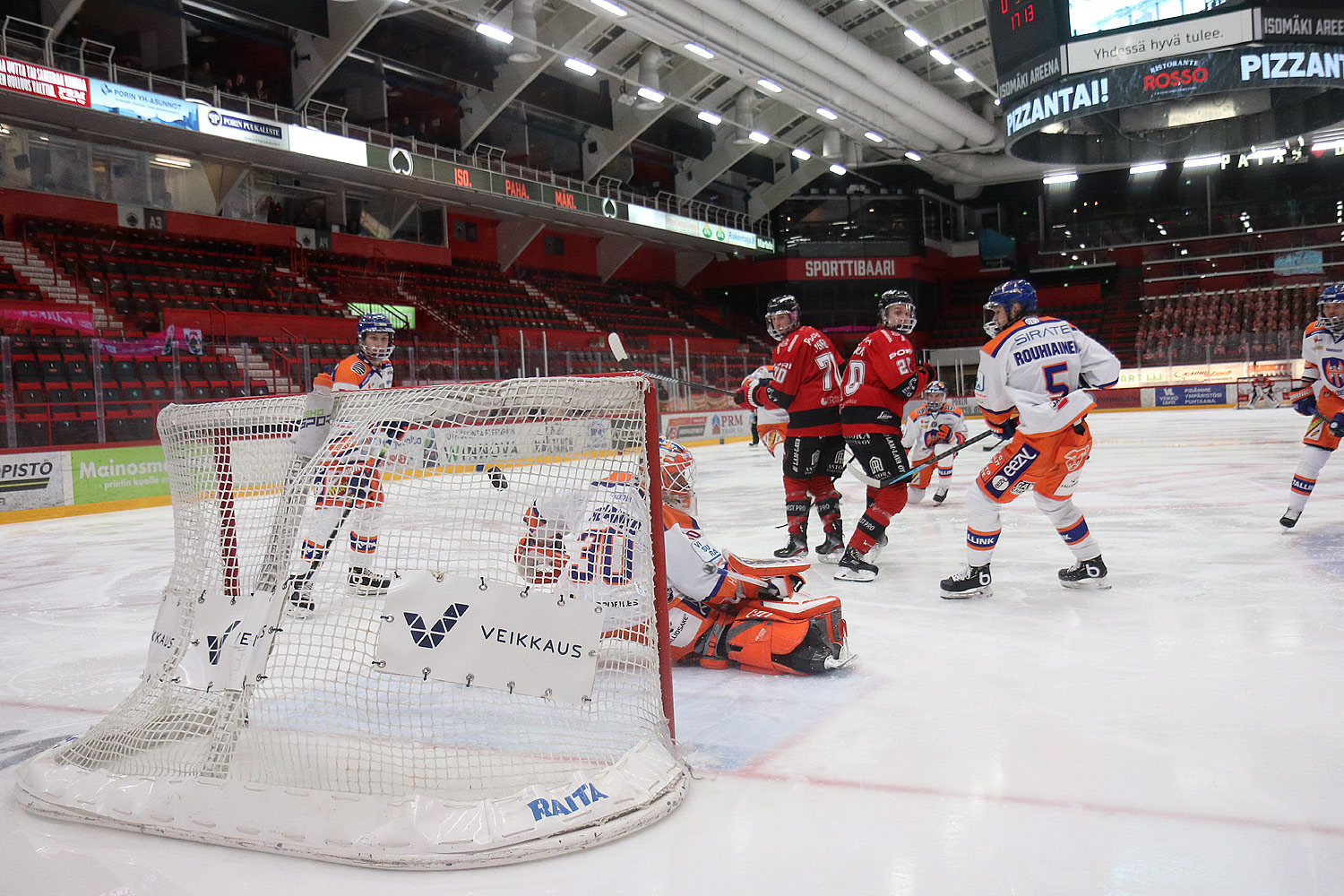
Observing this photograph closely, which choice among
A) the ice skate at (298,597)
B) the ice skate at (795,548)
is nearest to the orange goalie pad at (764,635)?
the ice skate at (298,597)

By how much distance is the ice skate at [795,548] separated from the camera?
18.0ft

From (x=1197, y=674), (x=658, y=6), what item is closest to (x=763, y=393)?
(x=1197, y=674)

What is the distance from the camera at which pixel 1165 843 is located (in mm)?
1864

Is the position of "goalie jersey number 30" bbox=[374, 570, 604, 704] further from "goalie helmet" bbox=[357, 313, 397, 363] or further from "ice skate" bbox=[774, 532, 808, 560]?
"ice skate" bbox=[774, 532, 808, 560]

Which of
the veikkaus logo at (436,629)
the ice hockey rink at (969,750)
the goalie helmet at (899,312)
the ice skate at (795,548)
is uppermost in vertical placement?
the goalie helmet at (899,312)

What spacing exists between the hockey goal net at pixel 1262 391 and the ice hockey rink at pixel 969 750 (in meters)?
18.4

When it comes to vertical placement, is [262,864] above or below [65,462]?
below

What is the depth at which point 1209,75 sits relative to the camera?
33.7 ft

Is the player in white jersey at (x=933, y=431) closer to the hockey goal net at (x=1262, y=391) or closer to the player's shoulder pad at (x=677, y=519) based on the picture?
the player's shoulder pad at (x=677, y=519)

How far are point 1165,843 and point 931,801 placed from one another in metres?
0.45

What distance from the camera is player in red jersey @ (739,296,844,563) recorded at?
5379mm

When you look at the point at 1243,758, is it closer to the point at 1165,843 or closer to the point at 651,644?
the point at 1165,843

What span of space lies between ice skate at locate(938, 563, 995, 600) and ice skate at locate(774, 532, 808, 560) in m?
1.26

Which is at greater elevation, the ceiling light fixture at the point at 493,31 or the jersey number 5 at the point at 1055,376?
the ceiling light fixture at the point at 493,31
